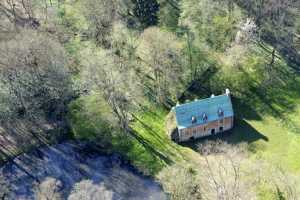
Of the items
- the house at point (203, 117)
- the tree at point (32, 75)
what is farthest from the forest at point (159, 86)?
the house at point (203, 117)

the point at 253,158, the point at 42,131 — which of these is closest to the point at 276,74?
the point at 253,158

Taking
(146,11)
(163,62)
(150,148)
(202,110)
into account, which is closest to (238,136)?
(202,110)

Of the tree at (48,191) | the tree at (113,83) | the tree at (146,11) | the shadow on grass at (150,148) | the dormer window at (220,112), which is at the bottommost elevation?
the shadow on grass at (150,148)

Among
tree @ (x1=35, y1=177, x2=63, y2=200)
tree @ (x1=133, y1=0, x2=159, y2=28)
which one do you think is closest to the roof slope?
tree @ (x1=35, y1=177, x2=63, y2=200)

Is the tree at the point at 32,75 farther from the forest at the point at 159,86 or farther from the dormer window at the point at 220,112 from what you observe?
the dormer window at the point at 220,112

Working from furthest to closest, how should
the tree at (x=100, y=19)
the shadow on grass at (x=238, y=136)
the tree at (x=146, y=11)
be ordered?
the tree at (x=146, y=11), the tree at (x=100, y=19), the shadow on grass at (x=238, y=136)

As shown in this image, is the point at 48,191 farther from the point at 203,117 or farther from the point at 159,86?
the point at 159,86
